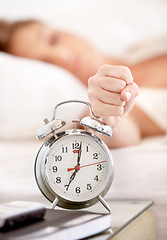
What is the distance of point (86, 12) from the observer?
5.85 ft

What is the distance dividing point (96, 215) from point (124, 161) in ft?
1.55

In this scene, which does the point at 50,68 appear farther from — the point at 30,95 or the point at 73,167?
the point at 73,167

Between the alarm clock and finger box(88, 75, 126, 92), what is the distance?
73 millimetres

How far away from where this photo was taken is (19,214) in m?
0.72

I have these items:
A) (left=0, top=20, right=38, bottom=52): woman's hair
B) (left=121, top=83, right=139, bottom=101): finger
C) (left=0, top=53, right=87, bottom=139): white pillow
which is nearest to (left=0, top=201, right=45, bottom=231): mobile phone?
(left=121, top=83, right=139, bottom=101): finger

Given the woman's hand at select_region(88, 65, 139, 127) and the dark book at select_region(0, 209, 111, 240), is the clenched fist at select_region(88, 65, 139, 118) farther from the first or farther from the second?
the dark book at select_region(0, 209, 111, 240)

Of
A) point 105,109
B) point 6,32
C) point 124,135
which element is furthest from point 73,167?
point 6,32

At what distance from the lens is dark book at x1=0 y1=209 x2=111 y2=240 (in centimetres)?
68

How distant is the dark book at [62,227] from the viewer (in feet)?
2.24

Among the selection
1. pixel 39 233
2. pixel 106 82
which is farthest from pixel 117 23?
pixel 39 233

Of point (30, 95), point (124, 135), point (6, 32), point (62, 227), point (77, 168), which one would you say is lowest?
point (62, 227)

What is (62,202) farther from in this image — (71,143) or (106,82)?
(106,82)

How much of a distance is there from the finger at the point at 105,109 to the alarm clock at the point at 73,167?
Result: 56 mm

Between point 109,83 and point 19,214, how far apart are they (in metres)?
0.37
